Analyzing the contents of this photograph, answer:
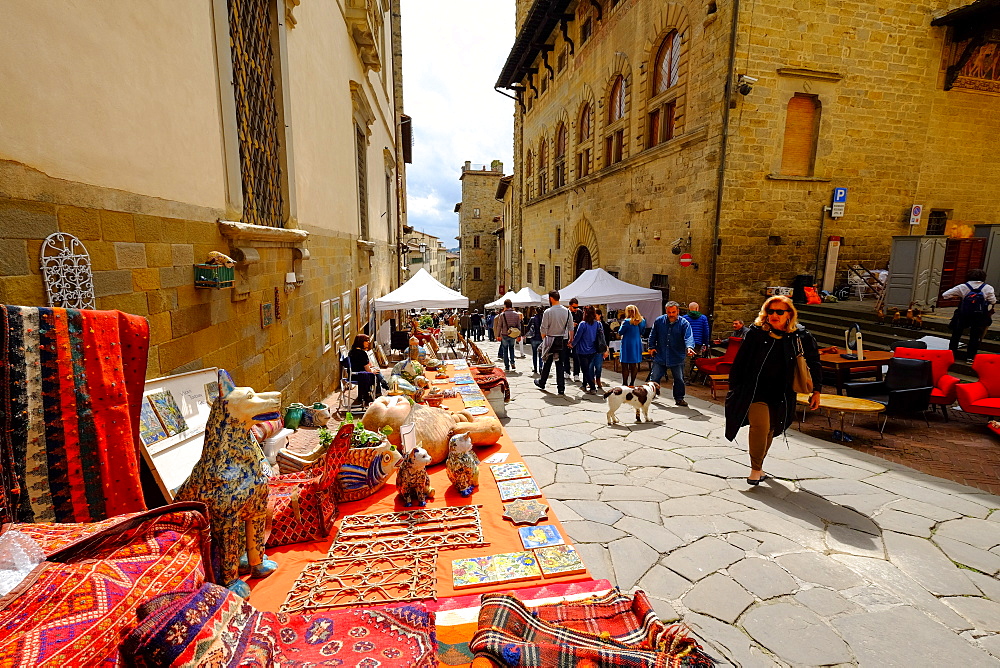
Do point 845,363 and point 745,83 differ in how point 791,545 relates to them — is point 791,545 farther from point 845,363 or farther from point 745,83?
point 745,83

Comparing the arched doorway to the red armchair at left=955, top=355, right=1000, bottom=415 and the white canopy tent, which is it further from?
the red armchair at left=955, top=355, right=1000, bottom=415

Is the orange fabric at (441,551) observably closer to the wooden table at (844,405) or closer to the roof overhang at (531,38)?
the wooden table at (844,405)

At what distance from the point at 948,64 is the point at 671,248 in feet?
27.0

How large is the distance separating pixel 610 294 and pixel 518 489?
29.2 feet

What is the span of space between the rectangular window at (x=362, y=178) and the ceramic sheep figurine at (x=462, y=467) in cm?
807

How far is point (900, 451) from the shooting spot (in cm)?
579

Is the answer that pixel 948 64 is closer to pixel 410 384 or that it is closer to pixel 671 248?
pixel 671 248

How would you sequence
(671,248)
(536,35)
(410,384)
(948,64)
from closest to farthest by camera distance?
1. (410,384)
2. (948,64)
3. (671,248)
4. (536,35)

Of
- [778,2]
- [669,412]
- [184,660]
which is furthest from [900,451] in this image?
[778,2]

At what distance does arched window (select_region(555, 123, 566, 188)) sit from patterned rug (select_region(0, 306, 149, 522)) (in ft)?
66.3

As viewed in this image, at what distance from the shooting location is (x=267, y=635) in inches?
64.7

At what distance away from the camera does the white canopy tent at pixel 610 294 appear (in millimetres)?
11500

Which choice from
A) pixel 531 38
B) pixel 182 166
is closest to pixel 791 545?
pixel 182 166

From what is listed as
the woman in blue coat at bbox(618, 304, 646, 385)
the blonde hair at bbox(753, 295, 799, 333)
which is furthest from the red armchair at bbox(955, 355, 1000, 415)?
the woman in blue coat at bbox(618, 304, 646, 385)
